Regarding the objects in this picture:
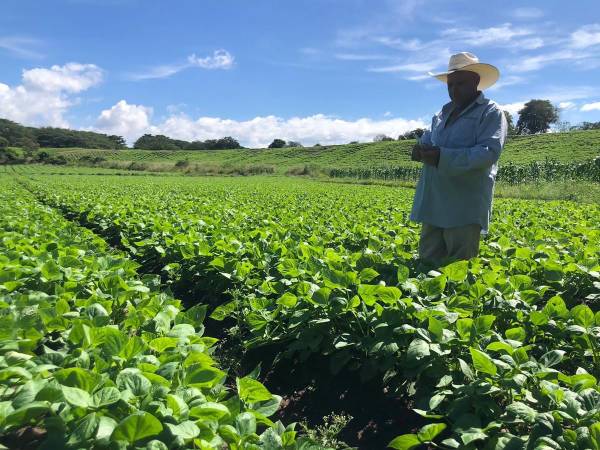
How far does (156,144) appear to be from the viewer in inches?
4203

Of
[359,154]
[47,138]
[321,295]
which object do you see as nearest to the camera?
[321,295]

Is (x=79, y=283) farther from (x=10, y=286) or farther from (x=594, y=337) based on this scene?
(x=594, y=337)

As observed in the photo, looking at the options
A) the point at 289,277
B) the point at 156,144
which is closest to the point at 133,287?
the point at 289,277

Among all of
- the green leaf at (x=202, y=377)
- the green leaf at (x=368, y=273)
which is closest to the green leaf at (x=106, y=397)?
the green leaf at (x=202, y=377)

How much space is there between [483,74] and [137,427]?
402cm

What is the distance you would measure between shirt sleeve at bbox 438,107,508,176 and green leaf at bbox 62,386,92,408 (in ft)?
10.5

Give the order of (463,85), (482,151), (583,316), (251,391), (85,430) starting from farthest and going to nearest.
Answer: (463,85), (482,151), (583,316), (251,391), (85,430)

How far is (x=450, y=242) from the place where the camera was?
4207mm

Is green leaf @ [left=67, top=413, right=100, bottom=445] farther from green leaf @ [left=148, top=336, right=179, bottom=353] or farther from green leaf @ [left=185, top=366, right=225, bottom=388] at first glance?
green leaf @ [left=148, top=336, right=179, bottom=353]

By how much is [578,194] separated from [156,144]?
100 meters

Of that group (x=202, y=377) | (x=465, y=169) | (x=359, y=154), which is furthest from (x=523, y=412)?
(x=359, y=154)

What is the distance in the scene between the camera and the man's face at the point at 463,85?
3977 mm

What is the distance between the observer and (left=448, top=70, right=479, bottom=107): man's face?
13.0ft

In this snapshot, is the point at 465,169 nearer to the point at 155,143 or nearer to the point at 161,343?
the point at 161,343
